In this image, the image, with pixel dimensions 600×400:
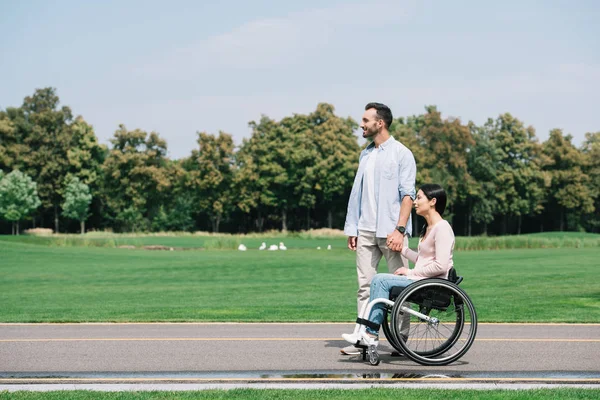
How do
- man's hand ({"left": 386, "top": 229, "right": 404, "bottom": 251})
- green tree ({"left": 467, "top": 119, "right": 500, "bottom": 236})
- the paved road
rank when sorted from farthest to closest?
1. green tree ({"left": 467, "top": 119, "right": 500, "bottom": 236})
2. man's hand ({"left": 386, "top": 229, "right": 404, "bottom": 251})
3. the paved road

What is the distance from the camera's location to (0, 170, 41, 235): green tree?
248ft

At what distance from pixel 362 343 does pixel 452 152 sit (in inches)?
2900

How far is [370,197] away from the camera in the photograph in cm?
767

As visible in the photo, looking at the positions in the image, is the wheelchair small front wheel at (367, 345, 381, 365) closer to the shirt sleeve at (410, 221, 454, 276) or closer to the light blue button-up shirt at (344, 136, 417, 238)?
the shirt sleeve at (410, 221, 454, 276)

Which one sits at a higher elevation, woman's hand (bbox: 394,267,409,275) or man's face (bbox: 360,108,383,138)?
man's face (bbox: 360,108,383,138)

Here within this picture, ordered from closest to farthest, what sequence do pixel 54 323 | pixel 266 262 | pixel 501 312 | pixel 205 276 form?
pixel 54 323 → pixel 501 312 → pixel 205 276 → pixel 266 262

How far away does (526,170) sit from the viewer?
8169cm

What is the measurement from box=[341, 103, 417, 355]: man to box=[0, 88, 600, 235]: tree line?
2661 inches

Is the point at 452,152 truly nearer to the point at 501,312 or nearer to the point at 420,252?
the point at 501,312

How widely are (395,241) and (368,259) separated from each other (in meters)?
0.43

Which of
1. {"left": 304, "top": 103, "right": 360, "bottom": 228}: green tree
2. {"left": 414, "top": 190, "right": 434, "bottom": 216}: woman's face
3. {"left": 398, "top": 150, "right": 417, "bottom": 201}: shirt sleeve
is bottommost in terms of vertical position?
{"left": 414, "top": 190, "right": 434, "bottom": 216}: woman's face

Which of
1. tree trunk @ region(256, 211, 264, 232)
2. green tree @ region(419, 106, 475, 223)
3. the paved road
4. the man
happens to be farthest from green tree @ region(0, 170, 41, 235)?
the man

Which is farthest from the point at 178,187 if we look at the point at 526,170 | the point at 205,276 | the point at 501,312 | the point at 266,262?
the point at 501,312

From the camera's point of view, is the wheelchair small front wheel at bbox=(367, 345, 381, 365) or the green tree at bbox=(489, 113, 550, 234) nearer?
the wheelchair small front wheel at bbox=(367, 345, 381, 365)
